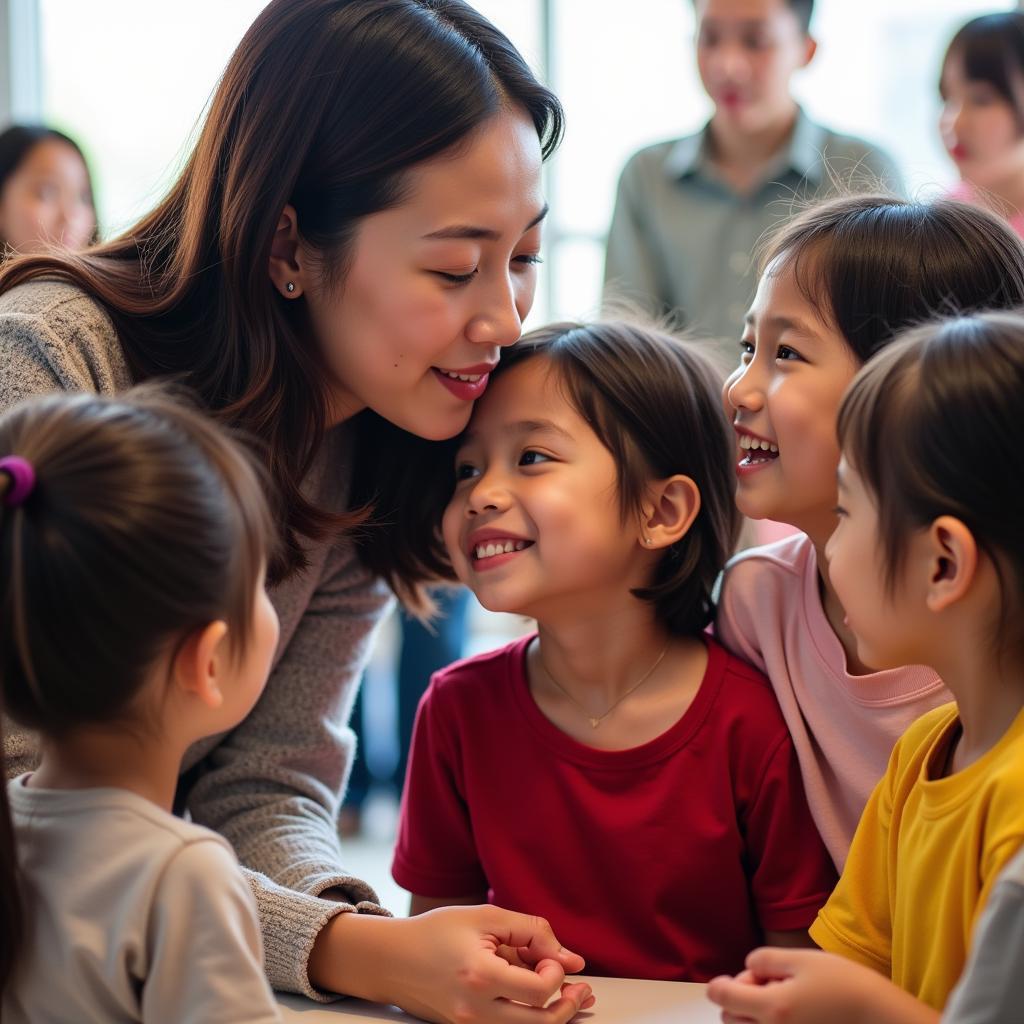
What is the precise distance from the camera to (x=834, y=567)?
3.29 ft

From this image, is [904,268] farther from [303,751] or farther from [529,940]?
[303,751]

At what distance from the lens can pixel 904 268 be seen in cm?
117

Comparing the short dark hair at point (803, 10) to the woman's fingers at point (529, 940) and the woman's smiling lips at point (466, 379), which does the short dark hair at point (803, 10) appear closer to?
the woman's smiling lips at point (466, 379)

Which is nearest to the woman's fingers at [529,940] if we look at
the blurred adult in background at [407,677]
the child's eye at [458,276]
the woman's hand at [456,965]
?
the woman's hand at [456,965]

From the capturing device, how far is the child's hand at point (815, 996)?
89 cm

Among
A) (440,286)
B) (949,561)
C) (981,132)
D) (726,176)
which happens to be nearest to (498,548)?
(440,286)

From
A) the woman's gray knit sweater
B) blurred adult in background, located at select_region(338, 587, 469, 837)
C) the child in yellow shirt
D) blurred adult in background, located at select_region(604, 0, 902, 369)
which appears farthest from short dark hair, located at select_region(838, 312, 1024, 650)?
blurred adult in background, located at select_region(338, 587, 469, 837)

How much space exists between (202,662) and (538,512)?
469 millimetres

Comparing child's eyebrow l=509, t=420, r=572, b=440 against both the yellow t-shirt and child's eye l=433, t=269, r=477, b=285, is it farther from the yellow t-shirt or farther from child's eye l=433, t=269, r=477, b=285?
the yellow t-shirt

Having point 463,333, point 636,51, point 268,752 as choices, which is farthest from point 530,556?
point 636,51

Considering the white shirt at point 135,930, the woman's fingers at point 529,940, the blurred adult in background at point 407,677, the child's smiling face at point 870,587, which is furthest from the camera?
the blurred adult in background at point 407,677

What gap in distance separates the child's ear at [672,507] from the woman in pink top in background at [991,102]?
5.64 feet

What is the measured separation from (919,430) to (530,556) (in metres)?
0.47

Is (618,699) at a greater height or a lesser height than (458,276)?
lesser
